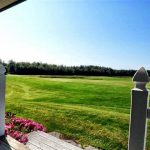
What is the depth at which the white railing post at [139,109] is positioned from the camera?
1.65 meters

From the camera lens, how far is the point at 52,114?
6.30 metres

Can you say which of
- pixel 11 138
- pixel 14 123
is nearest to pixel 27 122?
pixel 14 123

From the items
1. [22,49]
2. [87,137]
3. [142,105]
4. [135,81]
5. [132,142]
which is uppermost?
[22,49]

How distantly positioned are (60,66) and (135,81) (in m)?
34.0

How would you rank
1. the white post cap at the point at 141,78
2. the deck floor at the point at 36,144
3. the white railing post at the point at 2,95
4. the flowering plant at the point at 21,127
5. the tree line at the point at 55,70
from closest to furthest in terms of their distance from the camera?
1. the white post cap at the point at 141,78
2. the deck floor at the point at 36,144
3. the white railing post at the point at 2,95
4. the flowering plant at the point at 21,127
5. the tree line at the point at 55,70

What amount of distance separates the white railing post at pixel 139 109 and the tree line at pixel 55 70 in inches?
1289

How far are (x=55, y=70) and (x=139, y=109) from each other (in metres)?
34.2

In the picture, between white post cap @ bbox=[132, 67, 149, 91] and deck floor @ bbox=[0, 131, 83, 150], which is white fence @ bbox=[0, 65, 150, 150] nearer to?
white post cap @ bbox=[132, 67, 149, 91]

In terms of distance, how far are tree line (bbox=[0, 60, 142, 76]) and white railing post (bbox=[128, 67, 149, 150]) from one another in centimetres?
3275

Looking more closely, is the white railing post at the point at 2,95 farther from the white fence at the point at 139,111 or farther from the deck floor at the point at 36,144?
the white fence at the point at 139,111

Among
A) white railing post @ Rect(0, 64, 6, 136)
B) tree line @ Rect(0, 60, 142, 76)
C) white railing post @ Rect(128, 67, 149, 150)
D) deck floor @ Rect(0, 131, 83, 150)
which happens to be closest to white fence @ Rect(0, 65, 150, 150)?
white railing post @ Rect(128, 67, 149, 150)

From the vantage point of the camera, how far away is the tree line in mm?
34438

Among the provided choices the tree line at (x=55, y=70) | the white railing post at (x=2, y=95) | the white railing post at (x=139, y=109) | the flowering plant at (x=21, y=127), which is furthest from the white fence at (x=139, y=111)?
the tree line at (x=55, y=70)

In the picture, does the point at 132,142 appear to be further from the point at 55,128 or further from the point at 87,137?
the point at 55,128
